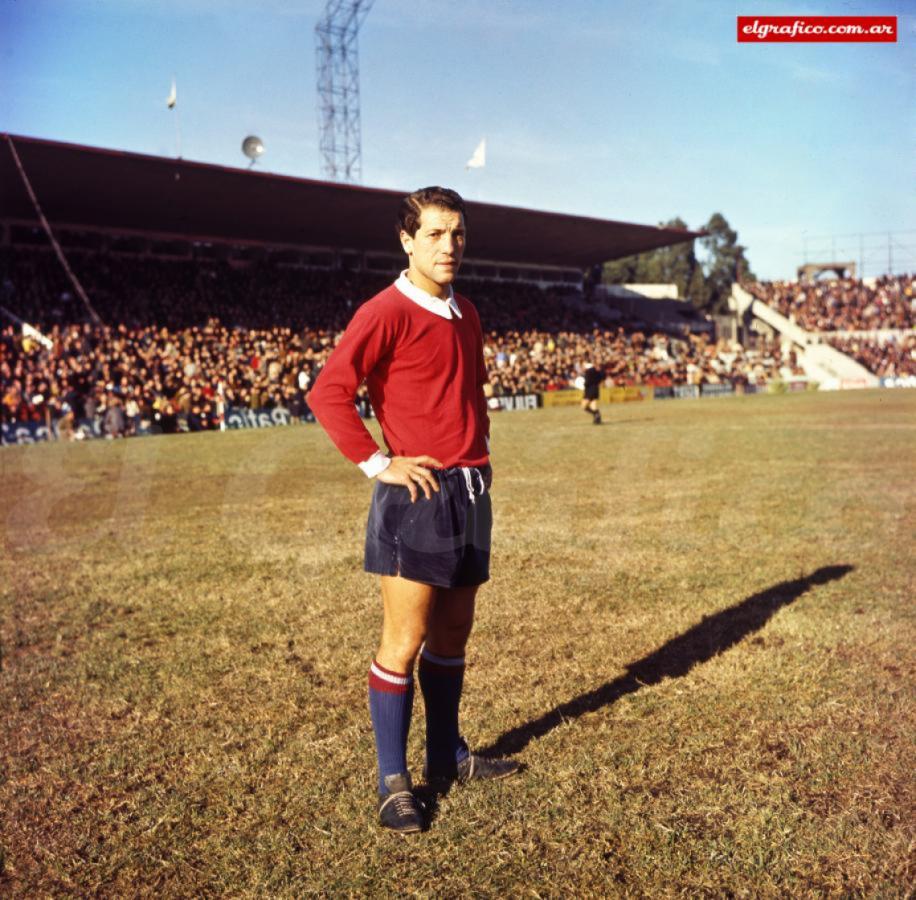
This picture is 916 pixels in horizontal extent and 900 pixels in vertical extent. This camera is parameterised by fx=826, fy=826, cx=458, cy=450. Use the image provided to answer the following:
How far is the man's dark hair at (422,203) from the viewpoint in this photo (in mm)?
3021

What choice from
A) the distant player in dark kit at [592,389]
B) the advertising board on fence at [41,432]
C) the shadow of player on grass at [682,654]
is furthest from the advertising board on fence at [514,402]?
the shadow of player on grass at [682,654]

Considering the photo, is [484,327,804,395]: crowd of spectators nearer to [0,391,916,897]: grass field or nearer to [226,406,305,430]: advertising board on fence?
[226,406,305,430]: advertising board on fence

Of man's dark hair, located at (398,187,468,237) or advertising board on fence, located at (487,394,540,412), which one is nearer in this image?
man's dark hair, located at (398,187,468,237)

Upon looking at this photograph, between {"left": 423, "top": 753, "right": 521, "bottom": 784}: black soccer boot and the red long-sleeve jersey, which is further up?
the red long-sleeve jersey

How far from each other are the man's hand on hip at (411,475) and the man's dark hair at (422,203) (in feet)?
2.79

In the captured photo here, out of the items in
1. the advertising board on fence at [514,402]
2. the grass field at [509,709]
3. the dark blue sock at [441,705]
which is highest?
the advertising board on fence at [514,402]

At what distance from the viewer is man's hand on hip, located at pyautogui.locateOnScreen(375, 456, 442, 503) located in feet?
9.70

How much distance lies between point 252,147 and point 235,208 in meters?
2.59

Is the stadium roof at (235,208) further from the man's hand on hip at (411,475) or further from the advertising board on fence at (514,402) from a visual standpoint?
the man's hand on hip at (411,475)

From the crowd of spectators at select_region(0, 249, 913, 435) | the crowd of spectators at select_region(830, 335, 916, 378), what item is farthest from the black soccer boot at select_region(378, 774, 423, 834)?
the crowd of spectators at select_region(830, 335, 916, 378)

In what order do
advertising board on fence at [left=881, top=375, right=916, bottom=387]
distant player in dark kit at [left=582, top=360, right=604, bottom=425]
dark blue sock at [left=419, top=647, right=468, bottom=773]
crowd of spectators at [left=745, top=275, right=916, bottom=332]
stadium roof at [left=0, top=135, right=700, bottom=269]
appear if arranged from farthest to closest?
1. crowd of spectators at [left=745, top=275, right=916, bottom=332]
2. advertising board on fence at [left=881, top=375, right=916, bottom=387]
3. stadium roof at [left=0, top=135, right=700, bottom=269]
4. distant player in dark kit at [left=582, top=360, right=604, bottom=425]
5. dark blue sock at [left=419, top=647, right=468, bottom=773]

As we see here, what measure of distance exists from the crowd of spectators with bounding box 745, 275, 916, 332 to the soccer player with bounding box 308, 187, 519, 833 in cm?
5904

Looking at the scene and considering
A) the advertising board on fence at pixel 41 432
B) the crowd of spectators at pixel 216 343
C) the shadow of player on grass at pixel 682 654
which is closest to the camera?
the shadow of player on grass at pixel 682 654

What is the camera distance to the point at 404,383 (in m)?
3.06
